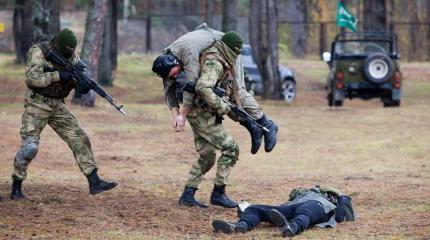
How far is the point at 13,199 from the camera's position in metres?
9.80

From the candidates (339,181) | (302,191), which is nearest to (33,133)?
(302,191)

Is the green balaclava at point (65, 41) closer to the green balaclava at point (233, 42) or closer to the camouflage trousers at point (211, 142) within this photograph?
the camouflage trousers at point (211, 142)

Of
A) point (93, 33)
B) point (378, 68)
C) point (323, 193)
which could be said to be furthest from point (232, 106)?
point (378, 68)

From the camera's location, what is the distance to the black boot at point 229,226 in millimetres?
8086

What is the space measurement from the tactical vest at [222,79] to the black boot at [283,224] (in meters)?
1.61

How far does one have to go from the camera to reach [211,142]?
31.0ft

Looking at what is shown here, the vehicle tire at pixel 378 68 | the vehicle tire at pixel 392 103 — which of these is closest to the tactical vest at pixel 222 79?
the vehicle tire at pixel 378 68

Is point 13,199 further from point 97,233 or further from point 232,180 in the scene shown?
point 232,180

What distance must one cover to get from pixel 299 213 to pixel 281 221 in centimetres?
26

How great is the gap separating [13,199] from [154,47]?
4006 centimetres

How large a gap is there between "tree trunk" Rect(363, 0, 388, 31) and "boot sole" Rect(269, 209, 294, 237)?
25506mm

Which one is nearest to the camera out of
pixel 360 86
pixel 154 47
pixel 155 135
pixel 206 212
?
pixel 206 212

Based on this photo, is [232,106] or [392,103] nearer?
[232,106]

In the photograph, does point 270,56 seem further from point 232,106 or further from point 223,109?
point 223,109
